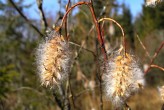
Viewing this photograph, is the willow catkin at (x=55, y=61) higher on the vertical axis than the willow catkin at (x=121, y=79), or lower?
higher

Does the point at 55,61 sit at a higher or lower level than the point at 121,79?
higher

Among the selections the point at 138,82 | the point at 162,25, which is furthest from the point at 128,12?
the point at 138,82

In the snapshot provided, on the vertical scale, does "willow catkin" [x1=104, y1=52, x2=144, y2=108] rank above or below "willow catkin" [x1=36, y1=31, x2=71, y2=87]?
below
